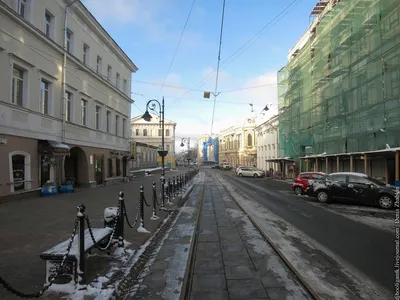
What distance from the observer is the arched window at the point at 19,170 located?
1418cm

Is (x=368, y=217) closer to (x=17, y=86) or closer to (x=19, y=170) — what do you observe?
(x=19, y=170)

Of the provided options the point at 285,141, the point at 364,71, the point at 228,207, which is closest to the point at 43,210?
the point at 228,207

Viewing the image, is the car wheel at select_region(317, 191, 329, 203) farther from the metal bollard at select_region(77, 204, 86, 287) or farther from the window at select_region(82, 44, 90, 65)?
the window at select_region(82, 44, 90, 65)

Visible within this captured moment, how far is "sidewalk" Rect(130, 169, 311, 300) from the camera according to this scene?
185 inches

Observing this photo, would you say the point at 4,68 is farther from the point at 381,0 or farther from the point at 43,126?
the point at 381,0

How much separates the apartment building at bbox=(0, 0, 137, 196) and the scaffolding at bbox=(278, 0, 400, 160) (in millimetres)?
17707

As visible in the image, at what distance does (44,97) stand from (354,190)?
16484 millimetres

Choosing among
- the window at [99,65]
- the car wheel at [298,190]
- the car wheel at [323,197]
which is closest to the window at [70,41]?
the window at [99,65]

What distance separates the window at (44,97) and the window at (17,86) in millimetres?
→ 1533

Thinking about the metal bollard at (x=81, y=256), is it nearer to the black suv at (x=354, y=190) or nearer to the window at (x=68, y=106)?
the black suv at (x=354, y=190)

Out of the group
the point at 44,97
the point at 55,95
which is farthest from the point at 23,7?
the point at 55,95

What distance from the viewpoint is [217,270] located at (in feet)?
18.7

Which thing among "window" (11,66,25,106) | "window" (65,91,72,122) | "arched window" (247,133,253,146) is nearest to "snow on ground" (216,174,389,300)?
"window" (11,66,25,106)

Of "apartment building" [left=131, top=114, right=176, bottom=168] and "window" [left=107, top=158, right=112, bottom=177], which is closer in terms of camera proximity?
"window" [left=107, top=158, right=112, bottom=177]
